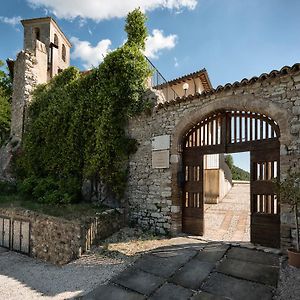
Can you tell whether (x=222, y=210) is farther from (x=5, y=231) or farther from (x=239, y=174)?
(x=239, y=174)

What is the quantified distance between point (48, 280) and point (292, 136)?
675 cm

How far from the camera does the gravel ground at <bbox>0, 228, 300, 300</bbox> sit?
4.74 meters

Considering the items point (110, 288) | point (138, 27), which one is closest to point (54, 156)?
point (138, 27)

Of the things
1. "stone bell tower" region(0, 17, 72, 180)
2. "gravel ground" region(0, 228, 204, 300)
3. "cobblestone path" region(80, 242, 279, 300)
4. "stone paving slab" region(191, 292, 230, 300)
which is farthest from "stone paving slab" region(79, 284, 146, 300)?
"stone bell tower" region(0, 17, 72, 180)

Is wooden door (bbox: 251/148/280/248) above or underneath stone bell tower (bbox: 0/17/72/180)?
underneath

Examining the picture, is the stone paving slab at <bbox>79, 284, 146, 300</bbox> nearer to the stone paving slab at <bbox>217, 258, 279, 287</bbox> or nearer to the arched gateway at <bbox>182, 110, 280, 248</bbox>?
the stone paving slab at <bbox>217, 258, 279, 287</bbox>

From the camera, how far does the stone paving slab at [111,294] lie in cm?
442

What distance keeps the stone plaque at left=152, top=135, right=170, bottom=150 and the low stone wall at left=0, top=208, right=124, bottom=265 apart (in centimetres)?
268

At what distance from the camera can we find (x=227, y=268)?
5219 millimetres

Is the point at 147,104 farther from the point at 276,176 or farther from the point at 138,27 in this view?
the point at 276,176

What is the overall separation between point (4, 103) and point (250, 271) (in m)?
Result: 18.3

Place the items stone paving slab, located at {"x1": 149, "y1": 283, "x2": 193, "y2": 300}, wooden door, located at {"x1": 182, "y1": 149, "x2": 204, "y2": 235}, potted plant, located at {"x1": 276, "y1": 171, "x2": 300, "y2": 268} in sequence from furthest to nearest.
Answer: wooden door, located at {"x1": 182, "y1": 149, "x2": 204, "y2": 235}
potted plant, located at {"x1": 276, "y1": 171, "x2": 300, "y2": 268}
stone paving slab, located at {"x1": 149, "y1": 283, "x2": 193, "y2": 300}

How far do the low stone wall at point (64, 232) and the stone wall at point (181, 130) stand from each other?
3.73ft

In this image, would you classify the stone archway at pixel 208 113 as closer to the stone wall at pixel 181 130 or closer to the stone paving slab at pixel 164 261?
the stone wall at pixel 181 130
